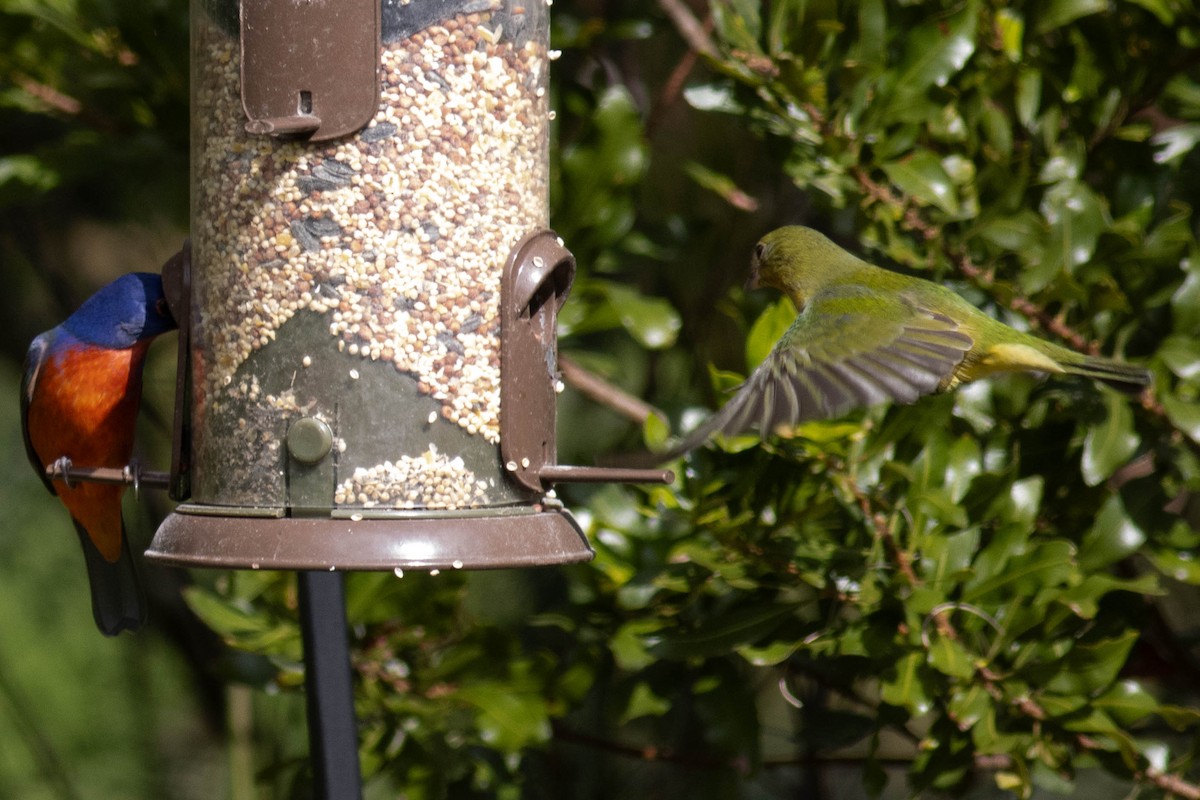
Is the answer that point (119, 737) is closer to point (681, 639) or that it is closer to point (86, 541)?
point (86, 541)

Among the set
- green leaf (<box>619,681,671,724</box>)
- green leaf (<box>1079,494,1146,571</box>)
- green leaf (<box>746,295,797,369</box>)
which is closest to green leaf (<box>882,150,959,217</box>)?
green leaf (<box>746,295,797,369</box>)

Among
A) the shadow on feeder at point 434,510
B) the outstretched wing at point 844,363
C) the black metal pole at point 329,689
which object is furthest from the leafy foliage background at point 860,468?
the black metal pole at point 329,689

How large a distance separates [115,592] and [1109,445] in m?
2.55

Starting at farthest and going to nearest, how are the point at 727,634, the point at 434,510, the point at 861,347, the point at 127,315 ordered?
the point at 127,315 → the point at 727,634 → the point at 861,347 → the point at 434,510

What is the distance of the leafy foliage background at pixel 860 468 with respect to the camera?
314 cm

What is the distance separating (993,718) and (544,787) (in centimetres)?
144

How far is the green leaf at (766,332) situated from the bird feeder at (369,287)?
0.58 meters

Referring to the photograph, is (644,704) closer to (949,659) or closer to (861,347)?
(949,659)

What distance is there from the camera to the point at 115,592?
3.76m

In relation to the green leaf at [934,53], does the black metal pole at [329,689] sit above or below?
below

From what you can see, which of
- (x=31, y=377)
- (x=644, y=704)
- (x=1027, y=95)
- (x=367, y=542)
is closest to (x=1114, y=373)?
(x=1027, y=95)

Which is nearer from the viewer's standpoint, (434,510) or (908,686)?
(434,510)

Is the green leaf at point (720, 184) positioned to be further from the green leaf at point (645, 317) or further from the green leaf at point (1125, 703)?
the green leaf at point (1125, 703)

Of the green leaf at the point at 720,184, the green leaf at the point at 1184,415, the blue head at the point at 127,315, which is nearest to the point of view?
the green leaf at the point at 1184,415
